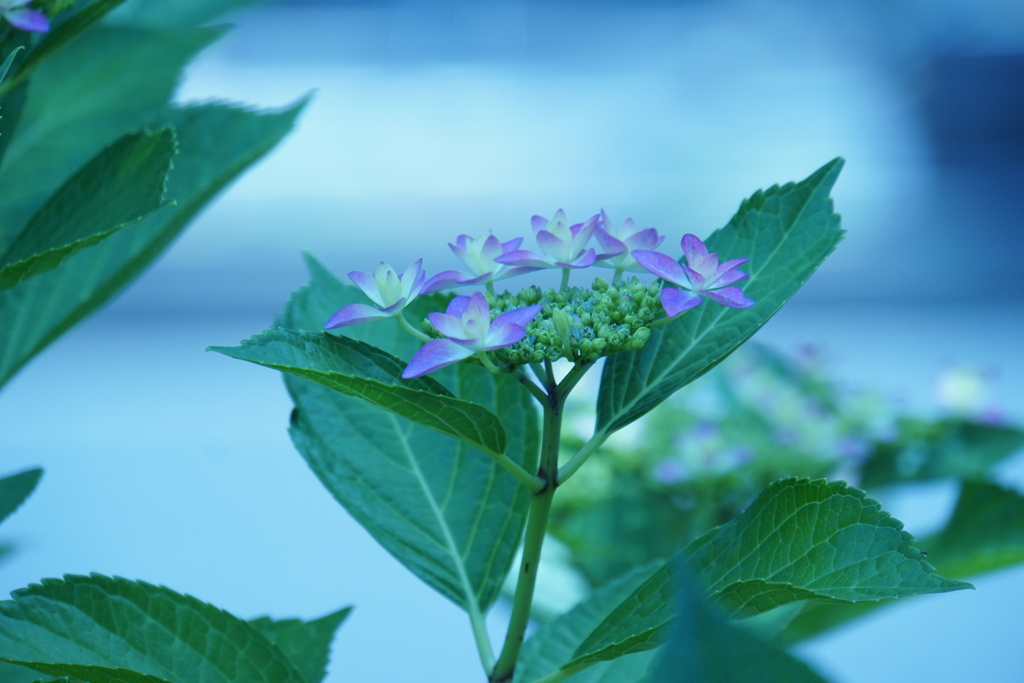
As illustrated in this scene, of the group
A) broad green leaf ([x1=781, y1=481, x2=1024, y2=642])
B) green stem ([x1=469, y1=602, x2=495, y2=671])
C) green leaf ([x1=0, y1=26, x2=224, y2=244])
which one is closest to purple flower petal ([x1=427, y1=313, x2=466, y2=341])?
green stem ([x1=469, y1=602, x2=495, y2=671])

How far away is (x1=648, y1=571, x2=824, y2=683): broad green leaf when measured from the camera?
0.17 metres

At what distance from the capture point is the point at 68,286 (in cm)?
38

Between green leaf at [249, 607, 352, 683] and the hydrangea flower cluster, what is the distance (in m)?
0.13

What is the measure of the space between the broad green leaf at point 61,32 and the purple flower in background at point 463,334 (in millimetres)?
158

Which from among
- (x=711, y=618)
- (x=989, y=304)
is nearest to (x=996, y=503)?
(x=711, y=618)

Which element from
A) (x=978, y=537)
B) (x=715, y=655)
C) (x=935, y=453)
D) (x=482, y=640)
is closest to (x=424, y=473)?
(x=482, y=640)

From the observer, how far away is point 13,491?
0.31 metres

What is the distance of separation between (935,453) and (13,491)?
26.0 inches

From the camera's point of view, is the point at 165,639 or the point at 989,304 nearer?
the point at 165,639

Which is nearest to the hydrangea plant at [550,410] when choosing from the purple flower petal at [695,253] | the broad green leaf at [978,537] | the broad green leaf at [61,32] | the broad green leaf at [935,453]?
the purple flower petal at [695,253]

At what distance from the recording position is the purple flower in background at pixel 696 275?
0.25 m

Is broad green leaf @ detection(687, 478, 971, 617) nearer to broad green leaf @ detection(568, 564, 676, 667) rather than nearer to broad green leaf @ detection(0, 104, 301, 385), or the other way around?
broad green leaf @ detection(568, 564, 676, 667)

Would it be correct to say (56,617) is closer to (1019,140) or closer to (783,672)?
(783,672)

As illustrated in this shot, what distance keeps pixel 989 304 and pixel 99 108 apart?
1.91 meters
